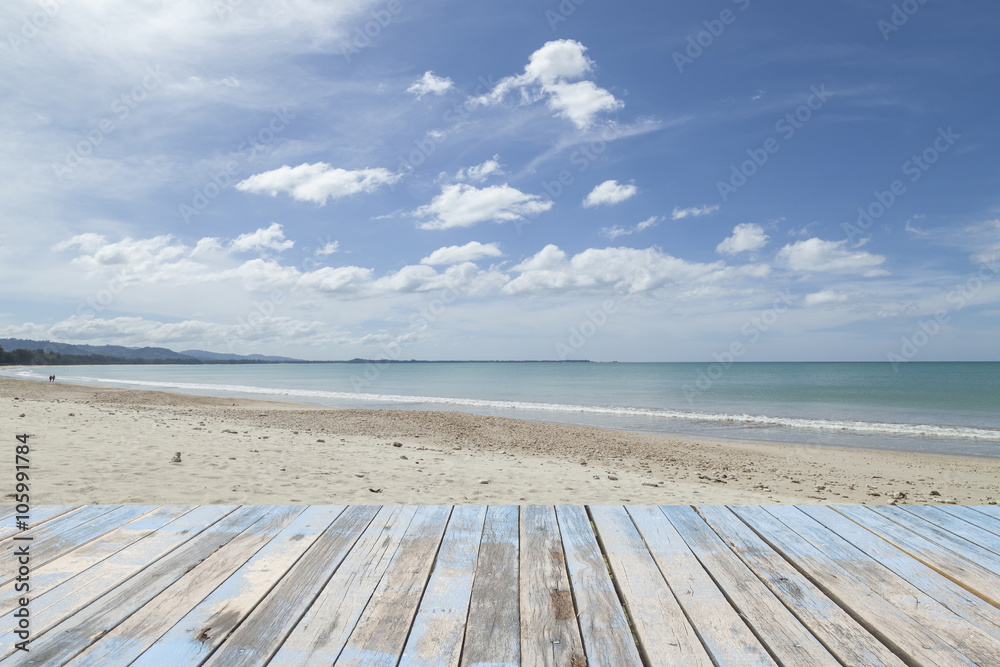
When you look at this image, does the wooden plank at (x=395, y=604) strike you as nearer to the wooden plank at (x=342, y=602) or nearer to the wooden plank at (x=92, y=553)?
the wooden plank at (x=342, y=602)

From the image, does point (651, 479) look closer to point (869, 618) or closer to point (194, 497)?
point (194, 497)

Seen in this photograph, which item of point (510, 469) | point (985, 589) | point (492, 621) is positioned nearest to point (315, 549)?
point (492, 621)

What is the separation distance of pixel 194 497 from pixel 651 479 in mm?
7185

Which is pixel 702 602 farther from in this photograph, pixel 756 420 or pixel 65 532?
pixel 756 420

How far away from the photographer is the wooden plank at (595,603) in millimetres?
1749

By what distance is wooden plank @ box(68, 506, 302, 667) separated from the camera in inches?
67.0

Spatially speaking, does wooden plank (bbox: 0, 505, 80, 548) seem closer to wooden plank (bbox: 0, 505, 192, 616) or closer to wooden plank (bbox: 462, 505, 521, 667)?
wooden plank (bbox: 0, 505, 192, 616)

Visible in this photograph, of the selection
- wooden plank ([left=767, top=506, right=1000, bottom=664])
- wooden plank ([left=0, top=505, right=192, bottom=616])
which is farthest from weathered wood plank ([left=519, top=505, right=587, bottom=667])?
wooden plank ([left=0, top=505, right=192, bottom=616])

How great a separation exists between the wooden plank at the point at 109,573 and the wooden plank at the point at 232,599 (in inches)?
13.7

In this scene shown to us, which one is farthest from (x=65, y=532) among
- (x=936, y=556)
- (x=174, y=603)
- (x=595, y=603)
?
(x=936, y=556)

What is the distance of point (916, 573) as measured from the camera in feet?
7.87

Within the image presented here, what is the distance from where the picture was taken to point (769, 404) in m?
29.0

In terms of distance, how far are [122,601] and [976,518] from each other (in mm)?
4247

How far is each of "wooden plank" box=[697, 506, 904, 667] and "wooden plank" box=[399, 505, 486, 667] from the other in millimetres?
1192
